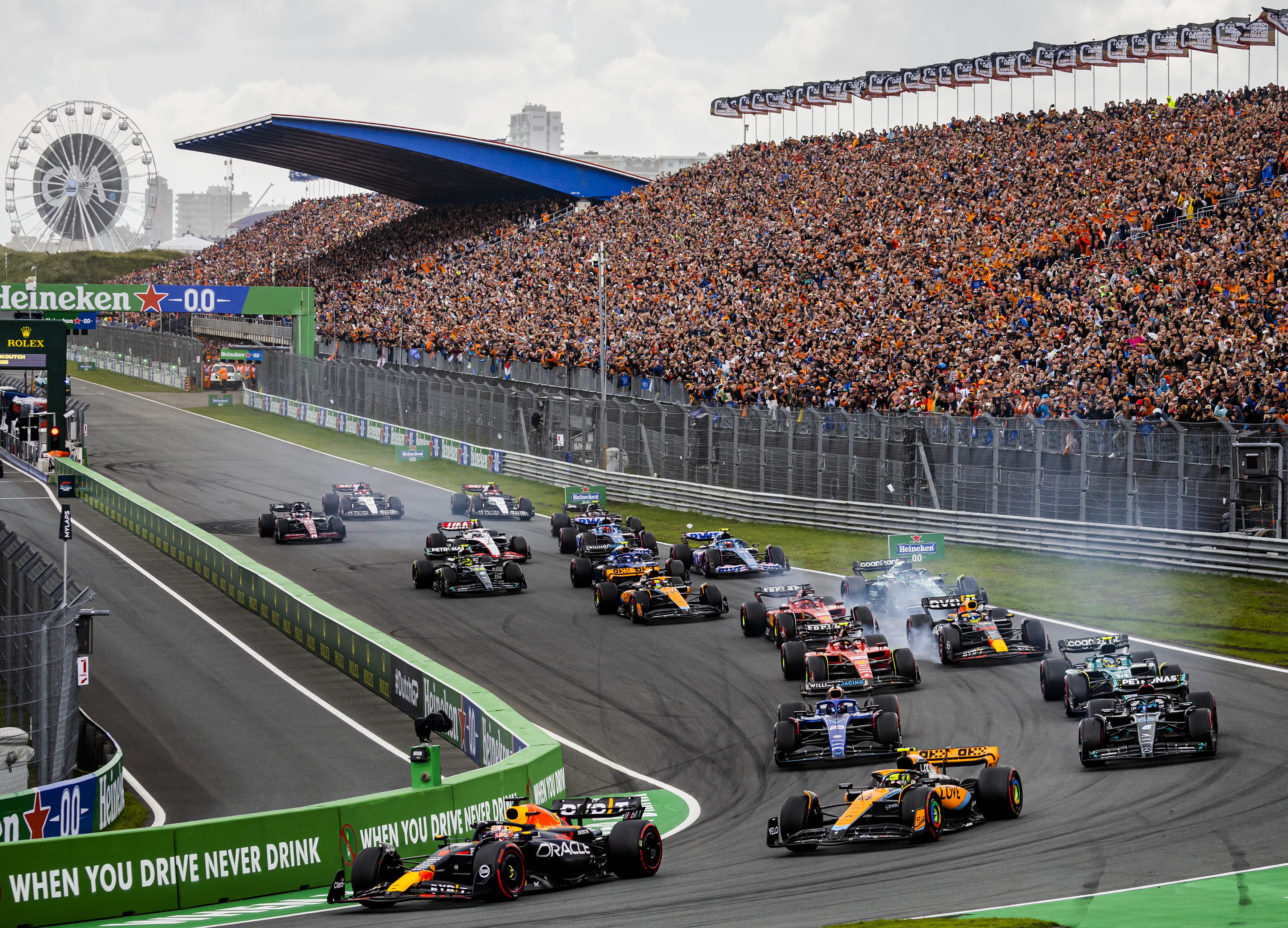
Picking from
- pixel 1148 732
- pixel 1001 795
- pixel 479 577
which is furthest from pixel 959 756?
pixel 479 577

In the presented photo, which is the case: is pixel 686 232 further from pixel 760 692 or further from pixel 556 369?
pixel 760 692

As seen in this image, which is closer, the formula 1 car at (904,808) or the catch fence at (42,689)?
the formula 1 car at (904,808)

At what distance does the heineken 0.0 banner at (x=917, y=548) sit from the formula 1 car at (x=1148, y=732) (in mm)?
8014

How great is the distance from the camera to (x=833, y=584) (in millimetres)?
28438

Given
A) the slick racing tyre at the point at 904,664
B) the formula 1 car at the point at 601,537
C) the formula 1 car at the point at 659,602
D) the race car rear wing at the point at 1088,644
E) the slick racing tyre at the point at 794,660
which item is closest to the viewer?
the race car rear wing at the point at 1088,644

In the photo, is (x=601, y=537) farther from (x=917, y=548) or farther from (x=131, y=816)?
(x=131, y=816)

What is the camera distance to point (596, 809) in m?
13.8

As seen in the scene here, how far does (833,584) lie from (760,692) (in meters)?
8.32

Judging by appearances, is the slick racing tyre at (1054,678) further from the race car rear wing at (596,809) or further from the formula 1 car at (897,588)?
the race car rear wing at (596,809)

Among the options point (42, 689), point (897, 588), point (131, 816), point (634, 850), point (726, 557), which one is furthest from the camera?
point (726, 557)

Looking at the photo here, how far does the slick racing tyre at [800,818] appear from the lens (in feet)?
43.6

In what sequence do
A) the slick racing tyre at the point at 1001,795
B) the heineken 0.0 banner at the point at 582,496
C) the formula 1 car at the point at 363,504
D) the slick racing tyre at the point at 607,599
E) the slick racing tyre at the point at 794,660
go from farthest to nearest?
the formula 1 car at the point at 363,504 → the heineken 0.0 banner at the point at 582,496 → the slick racing tyre at the point at 607,599 → the slick racing tyre at the point at 794,660 → the slick racing tyre at the point at 1001,795

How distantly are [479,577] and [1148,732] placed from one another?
1487 centimetres

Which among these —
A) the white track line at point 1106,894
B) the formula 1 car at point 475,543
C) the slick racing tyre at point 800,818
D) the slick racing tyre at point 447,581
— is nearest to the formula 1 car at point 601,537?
the formula 1 car at point 475,543
